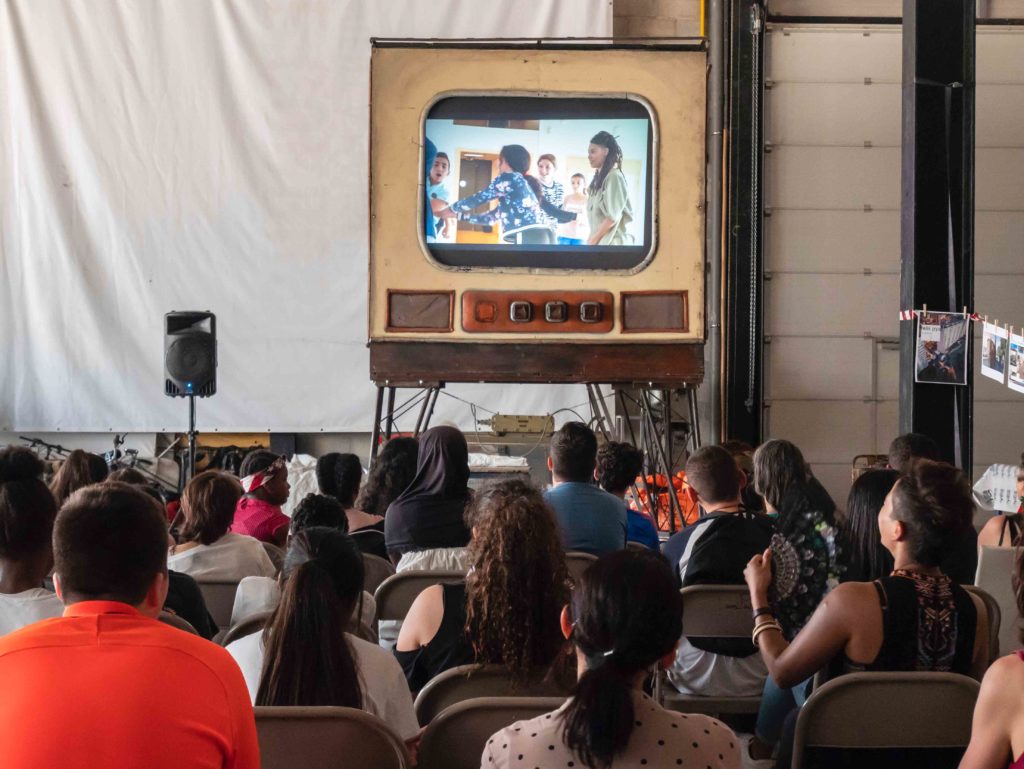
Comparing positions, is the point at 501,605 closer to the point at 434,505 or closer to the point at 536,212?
the point at 434,505

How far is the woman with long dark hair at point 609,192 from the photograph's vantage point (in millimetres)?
6578

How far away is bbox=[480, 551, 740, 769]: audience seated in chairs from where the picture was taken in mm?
1570

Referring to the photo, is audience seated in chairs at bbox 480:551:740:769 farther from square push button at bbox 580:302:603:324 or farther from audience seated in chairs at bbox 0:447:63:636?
square push button at bbox 580:302:603:324

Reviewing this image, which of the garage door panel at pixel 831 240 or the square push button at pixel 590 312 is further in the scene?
the garage door panel at pixel 831 240

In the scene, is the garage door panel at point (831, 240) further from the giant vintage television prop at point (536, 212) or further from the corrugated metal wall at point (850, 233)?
the giant vintage television prop at point (536, 212)

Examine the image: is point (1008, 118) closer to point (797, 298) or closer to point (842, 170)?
point (842, 170)

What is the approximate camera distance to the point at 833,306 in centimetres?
984

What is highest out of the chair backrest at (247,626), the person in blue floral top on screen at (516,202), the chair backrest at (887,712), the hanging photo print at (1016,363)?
the person in blue floral top on screen at (516,202)

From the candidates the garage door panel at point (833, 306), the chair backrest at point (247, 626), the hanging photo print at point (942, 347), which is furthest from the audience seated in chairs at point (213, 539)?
the garage door panel at point (833, 306)

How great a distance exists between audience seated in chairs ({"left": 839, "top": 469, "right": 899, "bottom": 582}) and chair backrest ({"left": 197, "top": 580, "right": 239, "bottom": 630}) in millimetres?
1712

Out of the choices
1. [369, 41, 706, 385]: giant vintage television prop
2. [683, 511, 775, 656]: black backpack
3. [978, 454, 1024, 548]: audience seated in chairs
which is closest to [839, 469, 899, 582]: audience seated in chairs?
[683, 511, 775, 656]: black backpack

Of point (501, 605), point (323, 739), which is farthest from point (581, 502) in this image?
point (323, 739)

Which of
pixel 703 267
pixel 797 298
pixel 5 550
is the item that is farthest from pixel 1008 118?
pixel 5 550

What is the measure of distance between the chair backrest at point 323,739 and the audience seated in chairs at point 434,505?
74.4 inches
